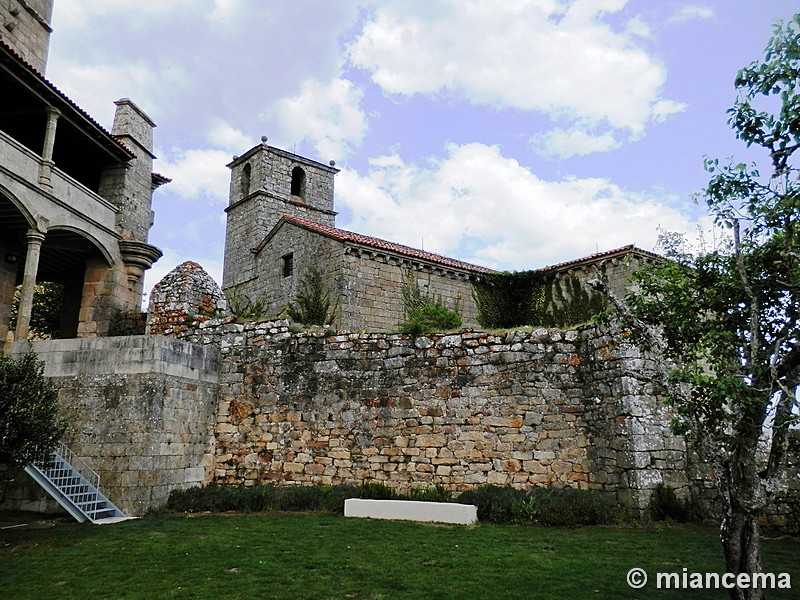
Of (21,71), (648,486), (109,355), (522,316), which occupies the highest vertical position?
(21,71)

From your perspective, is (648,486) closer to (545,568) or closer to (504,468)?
(504,468)

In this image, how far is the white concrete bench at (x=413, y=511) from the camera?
428 inches

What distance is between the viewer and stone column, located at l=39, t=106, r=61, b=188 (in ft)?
53.1

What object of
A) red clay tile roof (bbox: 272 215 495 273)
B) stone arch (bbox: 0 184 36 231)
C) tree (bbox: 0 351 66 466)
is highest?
red clay tile roof (bbox: 272 215 495 273)

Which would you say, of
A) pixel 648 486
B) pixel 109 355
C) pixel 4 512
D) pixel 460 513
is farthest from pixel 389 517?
pixel 4 512

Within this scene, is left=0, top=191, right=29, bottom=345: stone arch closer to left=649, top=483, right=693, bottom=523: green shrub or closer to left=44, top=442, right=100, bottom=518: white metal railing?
left=44, top=442, right=100, bottom=518: white metal railing

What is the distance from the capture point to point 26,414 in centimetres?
972

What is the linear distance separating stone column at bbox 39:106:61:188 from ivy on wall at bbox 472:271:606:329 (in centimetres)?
1505

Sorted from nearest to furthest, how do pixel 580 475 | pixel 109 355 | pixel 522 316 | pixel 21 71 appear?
1. pixel 580 475
2. pixel 109 355
3. pixel 21 71
4. pixel 522 316

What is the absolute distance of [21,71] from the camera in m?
15.6

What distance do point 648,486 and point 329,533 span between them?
597 centimetres

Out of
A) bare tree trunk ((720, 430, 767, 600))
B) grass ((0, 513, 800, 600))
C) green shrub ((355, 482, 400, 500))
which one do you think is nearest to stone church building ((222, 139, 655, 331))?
green shrub ((355, 482, 400, 500))

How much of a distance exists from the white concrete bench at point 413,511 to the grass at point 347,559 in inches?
18.0

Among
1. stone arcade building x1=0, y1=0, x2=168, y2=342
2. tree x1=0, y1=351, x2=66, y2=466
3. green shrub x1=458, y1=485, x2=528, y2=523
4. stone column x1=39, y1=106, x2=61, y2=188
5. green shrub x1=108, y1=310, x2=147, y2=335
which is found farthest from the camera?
green shrub x1=108, y1=310, x2=147, y2=335
